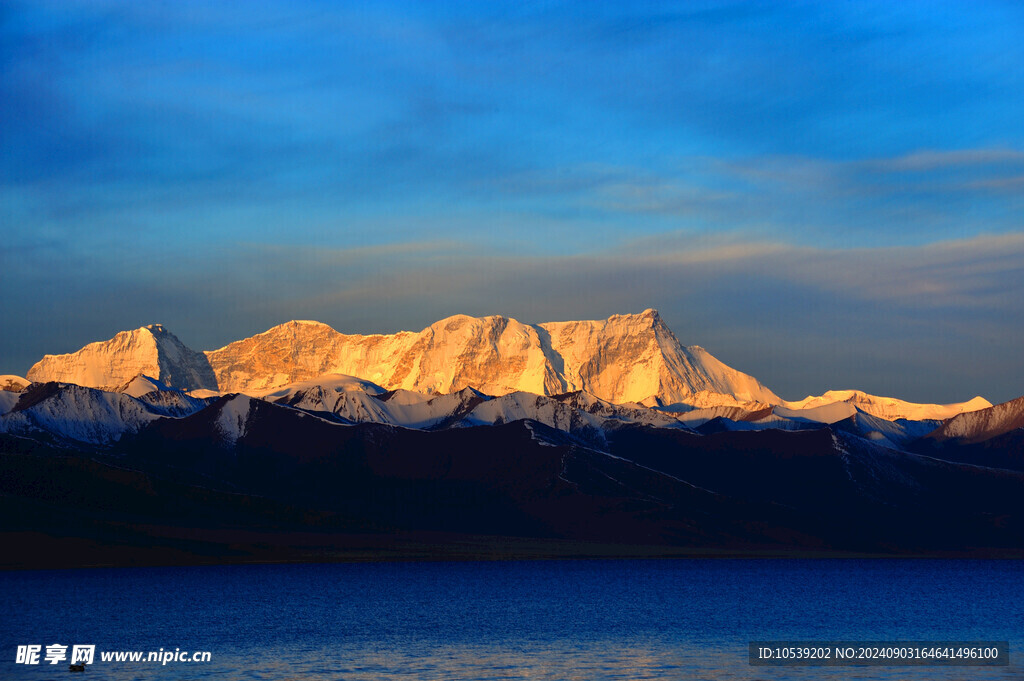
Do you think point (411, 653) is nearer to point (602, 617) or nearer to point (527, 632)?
point (527, 632)

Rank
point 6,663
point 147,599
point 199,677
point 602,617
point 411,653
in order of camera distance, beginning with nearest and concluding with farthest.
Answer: point 199,677 → point 6,663 → point 411,653 → point 602,617 → point 147,599

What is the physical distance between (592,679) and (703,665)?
1134 centimetres

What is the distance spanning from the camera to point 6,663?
107 meters

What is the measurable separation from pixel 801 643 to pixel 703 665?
19.5 meters

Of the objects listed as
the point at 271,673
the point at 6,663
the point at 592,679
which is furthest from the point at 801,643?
the point at 6,663

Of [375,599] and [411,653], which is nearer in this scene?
[411,653]

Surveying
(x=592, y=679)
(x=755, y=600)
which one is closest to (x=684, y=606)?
(x=755, y=600)

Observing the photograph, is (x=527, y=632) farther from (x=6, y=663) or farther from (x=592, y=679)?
(x=6, y=663)

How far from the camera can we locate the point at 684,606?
173875 millimetres

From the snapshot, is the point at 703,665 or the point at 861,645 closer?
the point at 703,665

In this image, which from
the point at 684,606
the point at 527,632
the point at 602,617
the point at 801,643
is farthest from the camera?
the point at 684,606

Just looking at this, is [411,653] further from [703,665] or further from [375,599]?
[375,599]

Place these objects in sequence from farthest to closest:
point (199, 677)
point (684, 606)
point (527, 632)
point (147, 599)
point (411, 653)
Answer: point (147, 599), point (684, 606), point (527, 632), point (411, 653), point (199, 677)

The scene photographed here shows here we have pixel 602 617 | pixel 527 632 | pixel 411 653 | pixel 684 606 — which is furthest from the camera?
pixel 684 606
